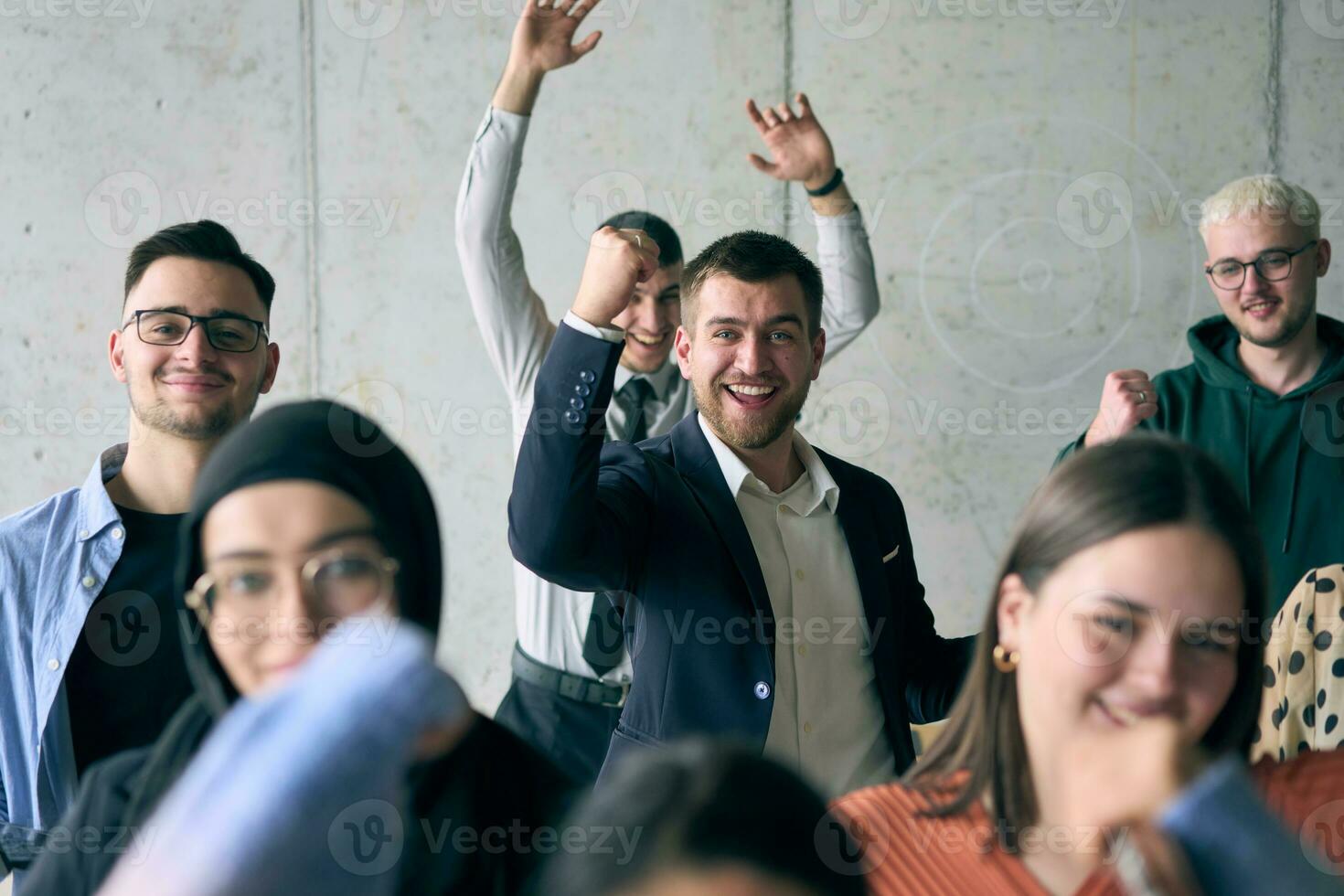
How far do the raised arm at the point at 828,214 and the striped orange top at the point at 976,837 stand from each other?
6.67 feet

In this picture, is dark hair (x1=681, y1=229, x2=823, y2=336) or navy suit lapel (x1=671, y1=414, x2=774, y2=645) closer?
navy suit lapel (x1=671, y1=414, x2=774, y2=645)

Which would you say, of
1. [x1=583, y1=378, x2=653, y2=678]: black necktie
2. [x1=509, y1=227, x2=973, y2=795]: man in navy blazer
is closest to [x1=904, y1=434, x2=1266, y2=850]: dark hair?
[x1=509, y1=227, x2=973, y2=795]: man in navy blazer

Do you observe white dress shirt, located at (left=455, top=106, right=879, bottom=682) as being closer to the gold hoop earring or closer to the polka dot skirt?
the polka dot skirt

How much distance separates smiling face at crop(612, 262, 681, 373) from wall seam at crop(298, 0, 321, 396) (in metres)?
1.51

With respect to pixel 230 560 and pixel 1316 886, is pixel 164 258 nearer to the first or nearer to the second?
pixel 230 560

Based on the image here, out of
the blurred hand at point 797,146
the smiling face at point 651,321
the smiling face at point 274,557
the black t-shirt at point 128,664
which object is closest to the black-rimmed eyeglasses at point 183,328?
the black t-shirt at point 128,664

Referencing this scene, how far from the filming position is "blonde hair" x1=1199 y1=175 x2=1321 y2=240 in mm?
3004

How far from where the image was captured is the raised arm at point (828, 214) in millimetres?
3199

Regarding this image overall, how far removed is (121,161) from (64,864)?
3509mm

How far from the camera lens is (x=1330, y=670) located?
1.75 meters

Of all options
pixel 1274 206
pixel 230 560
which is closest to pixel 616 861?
pixel 230 560

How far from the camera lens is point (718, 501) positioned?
6.97ft

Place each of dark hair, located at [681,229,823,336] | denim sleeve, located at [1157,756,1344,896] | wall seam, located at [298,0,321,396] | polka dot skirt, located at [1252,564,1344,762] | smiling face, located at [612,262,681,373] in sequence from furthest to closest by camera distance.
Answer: wall seam, located at [298,0,321,396] < smiling face, located at [612,262,681,373] < dark hair, located at [681,229,823,336] < polka dot skirt, located at [1252,564,1344,762] < denim sleeve, located at [1157,756,1344,896]

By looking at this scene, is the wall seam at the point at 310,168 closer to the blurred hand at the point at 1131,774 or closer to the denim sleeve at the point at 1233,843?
the blurred hand at the point at 1131,774
